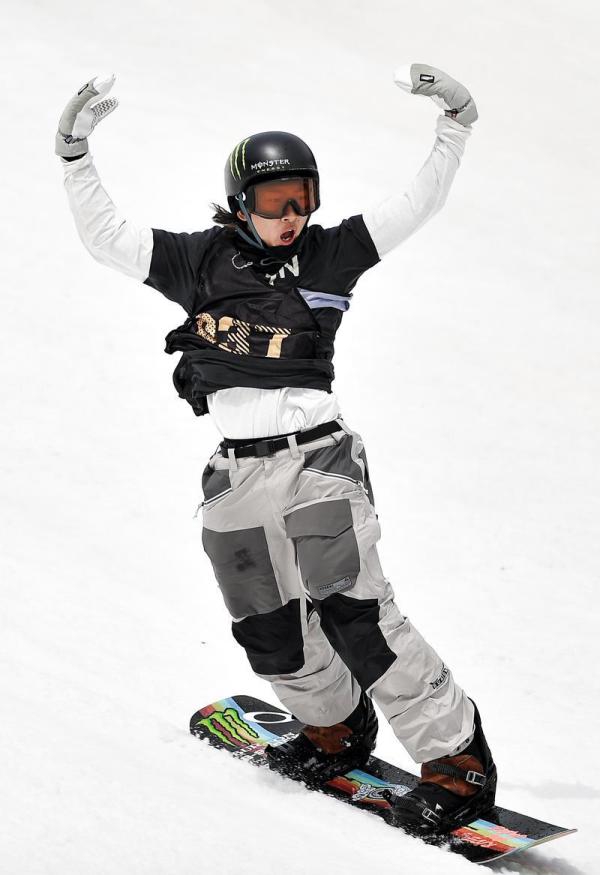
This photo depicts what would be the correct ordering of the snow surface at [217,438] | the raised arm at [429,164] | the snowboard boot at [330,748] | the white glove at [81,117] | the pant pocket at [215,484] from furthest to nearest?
the snowboard boot at [330,748] < the pant pocket at [215,484] < the raised arm at [429,164] < the white glove at [81,117] < the snow surface at [217,438]

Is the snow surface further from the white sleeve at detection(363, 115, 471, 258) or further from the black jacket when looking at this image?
the white sleeve at detection(363, 115, 471, 258)

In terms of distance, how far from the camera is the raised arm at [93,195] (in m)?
4.16

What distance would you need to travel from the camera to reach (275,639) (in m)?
4.48

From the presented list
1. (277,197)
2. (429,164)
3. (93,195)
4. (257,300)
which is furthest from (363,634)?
(93,195)

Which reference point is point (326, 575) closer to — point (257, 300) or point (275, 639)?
point (275, 639)

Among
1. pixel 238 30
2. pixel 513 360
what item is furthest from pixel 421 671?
pixel 238 30

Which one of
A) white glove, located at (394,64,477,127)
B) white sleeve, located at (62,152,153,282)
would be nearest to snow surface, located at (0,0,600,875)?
white sleeve, located at (62,152,153,282)

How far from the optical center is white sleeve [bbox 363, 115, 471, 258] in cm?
430

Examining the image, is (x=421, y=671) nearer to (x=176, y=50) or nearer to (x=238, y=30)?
(x=176, y=50)

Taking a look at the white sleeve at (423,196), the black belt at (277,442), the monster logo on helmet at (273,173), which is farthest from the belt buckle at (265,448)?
the white sleeve at (423,196)

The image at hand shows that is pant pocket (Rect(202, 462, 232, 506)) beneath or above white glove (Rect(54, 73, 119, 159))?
beneath

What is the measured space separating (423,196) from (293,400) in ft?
3.04

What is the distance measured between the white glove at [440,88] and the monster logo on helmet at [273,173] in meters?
0.46

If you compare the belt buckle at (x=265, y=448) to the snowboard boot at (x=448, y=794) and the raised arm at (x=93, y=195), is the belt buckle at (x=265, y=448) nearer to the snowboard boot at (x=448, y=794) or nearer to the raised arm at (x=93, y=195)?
the raised arm at (x=93, y=195)
